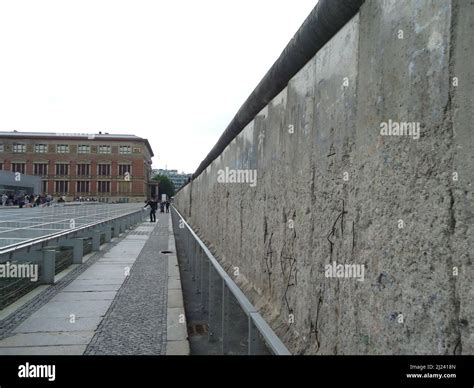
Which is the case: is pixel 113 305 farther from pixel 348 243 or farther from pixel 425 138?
pixel 425 138

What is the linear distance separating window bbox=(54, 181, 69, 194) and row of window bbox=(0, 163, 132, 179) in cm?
183

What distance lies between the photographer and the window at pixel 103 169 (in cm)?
8825

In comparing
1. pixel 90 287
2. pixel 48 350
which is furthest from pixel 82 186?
pixel 48 350

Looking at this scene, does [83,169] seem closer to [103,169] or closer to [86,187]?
[86,187]

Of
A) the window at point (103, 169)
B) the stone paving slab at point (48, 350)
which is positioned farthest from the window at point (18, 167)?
the stone paving slab at point (48, 350)

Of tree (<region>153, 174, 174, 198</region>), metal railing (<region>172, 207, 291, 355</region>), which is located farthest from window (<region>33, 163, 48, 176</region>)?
metal railing (<region>172, 207, 291, 355</region>)

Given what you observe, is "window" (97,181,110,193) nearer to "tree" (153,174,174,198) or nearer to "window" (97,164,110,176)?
"window" (97,164,110,176)

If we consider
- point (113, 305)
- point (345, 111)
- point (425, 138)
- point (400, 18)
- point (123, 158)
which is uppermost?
point (123, 158)

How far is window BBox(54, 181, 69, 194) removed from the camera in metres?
86.2

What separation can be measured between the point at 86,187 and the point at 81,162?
17.0ft

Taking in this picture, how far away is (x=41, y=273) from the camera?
770 centimetres

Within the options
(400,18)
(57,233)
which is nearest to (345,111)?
(400,18)

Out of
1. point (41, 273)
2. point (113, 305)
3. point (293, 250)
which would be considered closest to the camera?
point (293, 250)
